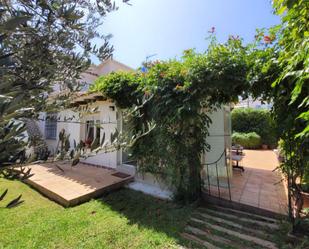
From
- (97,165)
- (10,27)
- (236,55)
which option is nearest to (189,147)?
(236,55)

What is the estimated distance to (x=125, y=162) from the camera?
937cm

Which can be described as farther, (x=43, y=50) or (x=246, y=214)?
(x=246, y=214)

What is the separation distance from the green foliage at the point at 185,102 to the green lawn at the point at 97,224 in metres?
1.02

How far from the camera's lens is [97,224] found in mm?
4922

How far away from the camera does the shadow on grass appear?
15.4ft

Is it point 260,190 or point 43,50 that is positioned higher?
point 43,50

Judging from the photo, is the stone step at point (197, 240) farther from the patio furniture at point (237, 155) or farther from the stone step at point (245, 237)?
the patio furniture at point (237, 155)

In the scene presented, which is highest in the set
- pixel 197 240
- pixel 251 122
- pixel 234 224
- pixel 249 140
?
pixel 251 122

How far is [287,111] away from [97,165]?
343 inches

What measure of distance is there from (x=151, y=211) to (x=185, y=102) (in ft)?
10.5

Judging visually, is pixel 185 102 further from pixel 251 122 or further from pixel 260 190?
pixel 251 122

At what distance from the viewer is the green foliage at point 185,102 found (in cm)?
489

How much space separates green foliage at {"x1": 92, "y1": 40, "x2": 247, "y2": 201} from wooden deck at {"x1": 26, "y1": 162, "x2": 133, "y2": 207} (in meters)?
1.71

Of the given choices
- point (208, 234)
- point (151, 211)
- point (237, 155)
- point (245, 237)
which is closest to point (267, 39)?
point (245, 237)
